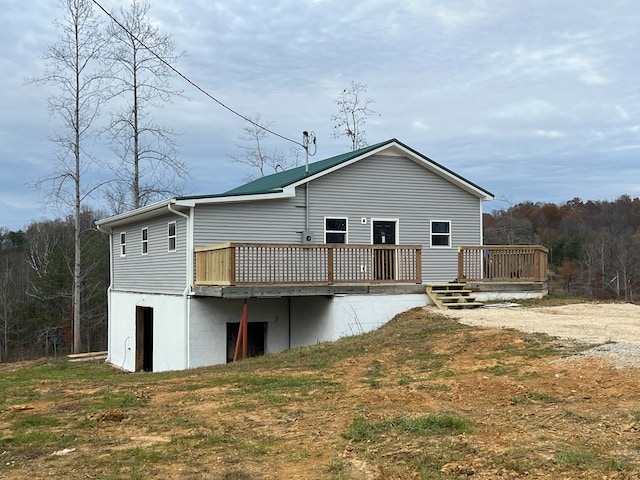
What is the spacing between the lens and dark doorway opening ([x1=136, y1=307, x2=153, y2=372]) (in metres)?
19.3

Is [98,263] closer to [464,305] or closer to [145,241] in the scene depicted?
[145,241]

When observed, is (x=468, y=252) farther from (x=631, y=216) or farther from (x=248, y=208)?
(x=631, y=216)

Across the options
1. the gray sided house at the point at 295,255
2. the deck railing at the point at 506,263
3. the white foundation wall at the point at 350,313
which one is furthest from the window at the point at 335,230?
the deck railing at the point at 506,263

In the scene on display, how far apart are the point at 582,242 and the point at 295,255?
56637mm

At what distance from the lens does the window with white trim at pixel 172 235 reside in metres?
16.4

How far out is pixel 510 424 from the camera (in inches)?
225

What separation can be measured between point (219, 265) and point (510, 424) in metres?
9.28

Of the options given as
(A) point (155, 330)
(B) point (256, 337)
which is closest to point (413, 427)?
(B) point (256, 337)

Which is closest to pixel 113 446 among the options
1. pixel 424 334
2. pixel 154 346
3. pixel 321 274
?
pixel 424 334

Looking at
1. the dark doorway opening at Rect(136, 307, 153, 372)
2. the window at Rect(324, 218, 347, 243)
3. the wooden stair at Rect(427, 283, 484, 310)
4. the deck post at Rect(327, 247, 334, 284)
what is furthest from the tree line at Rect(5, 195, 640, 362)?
the wooden stair at Rect(427, 283, 484, 310)

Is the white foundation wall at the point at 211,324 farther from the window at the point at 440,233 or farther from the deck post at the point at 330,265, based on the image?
the window at the point at 440,233

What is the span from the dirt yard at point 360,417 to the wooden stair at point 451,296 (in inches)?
161

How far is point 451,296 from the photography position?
15.7 metres

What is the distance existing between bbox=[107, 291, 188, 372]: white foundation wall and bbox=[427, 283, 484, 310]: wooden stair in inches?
248
